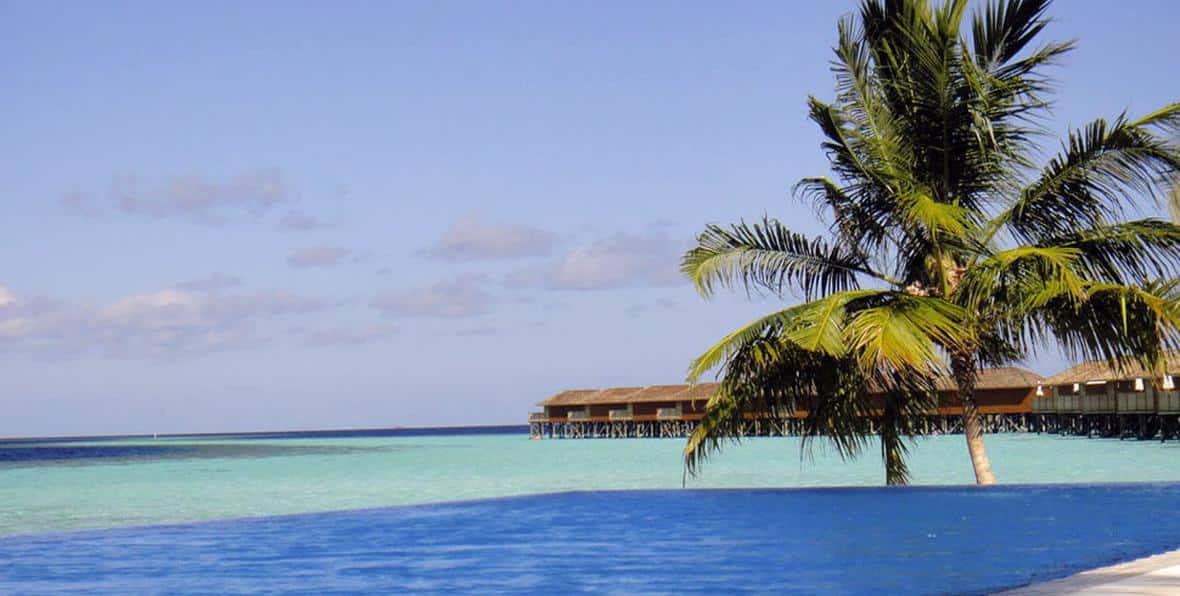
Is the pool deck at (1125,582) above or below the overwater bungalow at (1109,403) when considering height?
below

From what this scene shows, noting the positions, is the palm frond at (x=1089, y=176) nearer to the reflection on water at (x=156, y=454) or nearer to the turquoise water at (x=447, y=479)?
the turquoise water at (x=447, y=479)

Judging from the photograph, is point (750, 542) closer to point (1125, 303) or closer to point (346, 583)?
point (346, 583)

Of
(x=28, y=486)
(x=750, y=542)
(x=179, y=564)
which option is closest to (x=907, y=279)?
(x=750, y=542)

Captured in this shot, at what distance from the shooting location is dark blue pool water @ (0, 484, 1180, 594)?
26.8 feet

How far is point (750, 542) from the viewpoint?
10.1 m

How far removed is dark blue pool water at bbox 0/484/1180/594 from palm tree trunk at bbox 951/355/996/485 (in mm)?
792

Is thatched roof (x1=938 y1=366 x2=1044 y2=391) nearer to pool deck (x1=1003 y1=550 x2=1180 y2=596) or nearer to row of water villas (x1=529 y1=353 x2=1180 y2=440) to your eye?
row of water villas (x1=529 y1=353 x2=1180 y2=440)

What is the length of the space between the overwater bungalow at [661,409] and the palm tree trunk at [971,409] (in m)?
42.2

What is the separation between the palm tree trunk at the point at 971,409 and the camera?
12695 millimetres

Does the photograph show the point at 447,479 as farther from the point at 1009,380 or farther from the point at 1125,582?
the point at 1009,380

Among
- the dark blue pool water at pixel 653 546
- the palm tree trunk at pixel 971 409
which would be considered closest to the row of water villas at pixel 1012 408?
the palm tree trunk at pixel 971 409

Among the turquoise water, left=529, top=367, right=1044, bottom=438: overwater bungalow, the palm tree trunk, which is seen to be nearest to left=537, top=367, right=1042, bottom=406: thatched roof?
left=529, top=367, right=1044, bottom=438: overwater bungalow

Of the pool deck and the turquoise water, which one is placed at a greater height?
the pool deck

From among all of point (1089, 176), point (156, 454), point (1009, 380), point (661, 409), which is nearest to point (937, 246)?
point (1089, 176)
